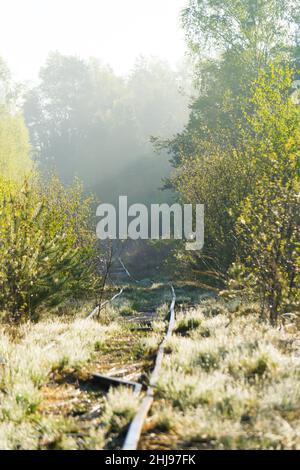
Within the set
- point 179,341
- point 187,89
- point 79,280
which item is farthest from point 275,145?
point 187,89

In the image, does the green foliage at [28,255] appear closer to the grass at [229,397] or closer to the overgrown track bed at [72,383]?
the overgrown track bed at [72,383]

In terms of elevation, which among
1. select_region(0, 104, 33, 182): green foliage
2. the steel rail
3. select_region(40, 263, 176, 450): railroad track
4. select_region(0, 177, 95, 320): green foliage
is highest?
select_region(0, 104, 33, 182): green foliage

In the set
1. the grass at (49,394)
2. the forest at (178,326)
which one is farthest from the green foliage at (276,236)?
the grass at (49,394)

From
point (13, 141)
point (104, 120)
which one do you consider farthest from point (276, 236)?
point (104, 120)

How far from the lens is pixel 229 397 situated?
5.17 meters

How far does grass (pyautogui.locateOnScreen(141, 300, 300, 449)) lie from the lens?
452cm

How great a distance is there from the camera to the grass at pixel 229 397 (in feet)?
14.8

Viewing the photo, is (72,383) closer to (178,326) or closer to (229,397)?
(229,397)

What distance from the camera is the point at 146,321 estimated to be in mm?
12516

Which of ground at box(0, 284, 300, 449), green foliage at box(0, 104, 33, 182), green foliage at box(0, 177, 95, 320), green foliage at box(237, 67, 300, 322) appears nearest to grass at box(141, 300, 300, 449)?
ground at box(0, 284, 300, 449)

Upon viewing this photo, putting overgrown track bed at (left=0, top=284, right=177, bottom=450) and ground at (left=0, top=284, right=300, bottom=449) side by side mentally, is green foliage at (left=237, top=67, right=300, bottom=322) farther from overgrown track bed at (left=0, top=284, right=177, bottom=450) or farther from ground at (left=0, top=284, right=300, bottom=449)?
overgrown track bed at (left=0, top=284, right=177, bottom=450)

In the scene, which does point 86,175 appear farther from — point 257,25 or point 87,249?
point 87,249
